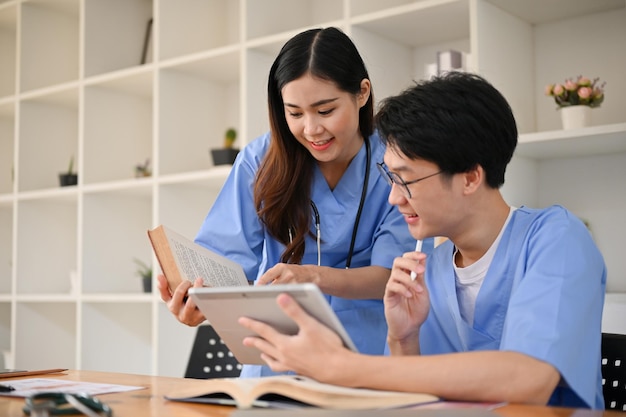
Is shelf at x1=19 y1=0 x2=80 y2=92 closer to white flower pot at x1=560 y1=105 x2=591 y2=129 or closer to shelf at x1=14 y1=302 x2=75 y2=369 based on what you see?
shelf at x1=14 y1=302 x2=75 y2=369

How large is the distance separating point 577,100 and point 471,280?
1014mm

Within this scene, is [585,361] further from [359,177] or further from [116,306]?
[116,306]

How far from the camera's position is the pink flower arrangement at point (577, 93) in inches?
86.5

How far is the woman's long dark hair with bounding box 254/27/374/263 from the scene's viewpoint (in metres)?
1.76

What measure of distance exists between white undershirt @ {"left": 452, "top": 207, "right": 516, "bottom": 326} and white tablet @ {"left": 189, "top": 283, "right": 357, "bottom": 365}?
346 millimetres

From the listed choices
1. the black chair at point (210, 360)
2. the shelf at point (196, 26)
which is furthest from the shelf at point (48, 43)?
the black chair at point (210, 360)

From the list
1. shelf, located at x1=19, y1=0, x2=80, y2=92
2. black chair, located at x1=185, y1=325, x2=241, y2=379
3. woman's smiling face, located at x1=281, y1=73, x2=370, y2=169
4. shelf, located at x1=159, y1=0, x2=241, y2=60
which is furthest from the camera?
shelf, located at x1=19, y1=0, x2=80, y2=92

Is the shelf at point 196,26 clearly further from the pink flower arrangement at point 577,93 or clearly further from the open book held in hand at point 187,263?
the open book held in hand at point 187,263

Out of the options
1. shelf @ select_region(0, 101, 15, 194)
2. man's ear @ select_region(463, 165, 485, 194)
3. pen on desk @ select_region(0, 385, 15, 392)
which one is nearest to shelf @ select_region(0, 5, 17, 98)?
shelf @ select_region(0, 101, 15, 194)

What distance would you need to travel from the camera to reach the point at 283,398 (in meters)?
1.08

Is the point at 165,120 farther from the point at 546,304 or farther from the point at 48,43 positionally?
the point at 546,304

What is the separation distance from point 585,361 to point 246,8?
201cm

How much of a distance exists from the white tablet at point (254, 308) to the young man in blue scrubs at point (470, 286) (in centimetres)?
2

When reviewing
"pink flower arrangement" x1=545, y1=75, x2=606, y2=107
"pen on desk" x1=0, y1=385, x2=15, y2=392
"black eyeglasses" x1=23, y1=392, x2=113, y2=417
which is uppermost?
"pink flower arrangement" x1=545, y1=75, x2=606, y2=107
